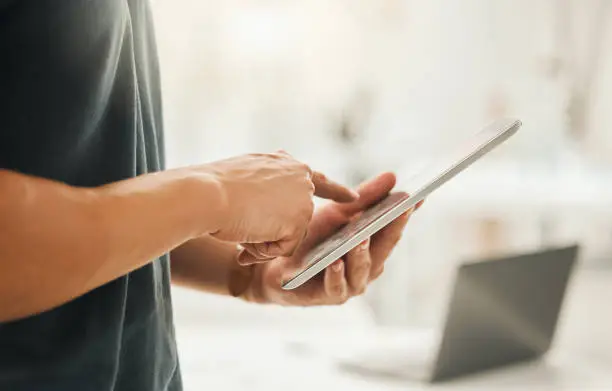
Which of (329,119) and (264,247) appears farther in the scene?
(329,119)

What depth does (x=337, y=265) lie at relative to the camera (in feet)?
2.03

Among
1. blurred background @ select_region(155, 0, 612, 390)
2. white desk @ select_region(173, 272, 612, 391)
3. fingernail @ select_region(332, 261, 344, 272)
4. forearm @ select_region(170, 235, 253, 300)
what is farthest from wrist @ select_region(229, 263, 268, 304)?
blurred background @ select_region(155, 0, 612, 390)

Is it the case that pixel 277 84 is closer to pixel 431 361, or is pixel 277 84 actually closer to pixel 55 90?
pixel 431 361

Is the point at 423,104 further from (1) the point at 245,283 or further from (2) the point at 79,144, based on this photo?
(2) the point at 79,144

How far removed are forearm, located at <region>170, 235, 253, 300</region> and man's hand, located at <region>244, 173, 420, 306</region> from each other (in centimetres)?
1

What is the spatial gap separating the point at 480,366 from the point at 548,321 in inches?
6.3

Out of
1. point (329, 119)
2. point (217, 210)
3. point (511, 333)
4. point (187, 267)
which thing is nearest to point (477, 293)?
point (511, 333)

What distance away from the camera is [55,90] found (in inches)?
17.0

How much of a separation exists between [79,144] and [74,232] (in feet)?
0.27

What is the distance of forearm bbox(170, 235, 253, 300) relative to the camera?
72 cm

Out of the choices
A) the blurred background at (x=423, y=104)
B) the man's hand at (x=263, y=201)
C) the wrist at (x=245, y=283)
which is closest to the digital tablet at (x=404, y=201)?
the man's hand at (x=263, y=201)

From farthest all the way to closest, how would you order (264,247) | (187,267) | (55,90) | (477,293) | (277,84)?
(277,84)
(477,293)
(187,267)
(264,247)
(55,90)

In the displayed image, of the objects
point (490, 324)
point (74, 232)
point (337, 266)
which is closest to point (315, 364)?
point (490, 324)

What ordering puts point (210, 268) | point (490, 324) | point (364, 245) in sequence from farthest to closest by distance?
point (490, 324) → point (210, 268) → point (364, 245)
